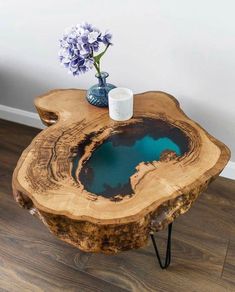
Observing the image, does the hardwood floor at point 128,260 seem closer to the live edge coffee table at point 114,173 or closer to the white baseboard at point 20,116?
the live edge coffee table at point 114,173

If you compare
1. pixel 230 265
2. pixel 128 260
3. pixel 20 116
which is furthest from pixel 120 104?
pixel 20 116

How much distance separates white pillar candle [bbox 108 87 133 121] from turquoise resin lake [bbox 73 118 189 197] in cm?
5

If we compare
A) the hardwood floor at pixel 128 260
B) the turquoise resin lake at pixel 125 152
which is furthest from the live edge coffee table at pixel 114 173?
the hardwood floor at pixel 128 260

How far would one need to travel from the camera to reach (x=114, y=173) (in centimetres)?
103

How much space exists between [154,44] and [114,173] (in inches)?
28.1

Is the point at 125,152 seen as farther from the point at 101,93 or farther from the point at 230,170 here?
the point at 230,170

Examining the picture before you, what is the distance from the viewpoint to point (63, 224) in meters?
0.92

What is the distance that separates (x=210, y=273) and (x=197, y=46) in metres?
0.96

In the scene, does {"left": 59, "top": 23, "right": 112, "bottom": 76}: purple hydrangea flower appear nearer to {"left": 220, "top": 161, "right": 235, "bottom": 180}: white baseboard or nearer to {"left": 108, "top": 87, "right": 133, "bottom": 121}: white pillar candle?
{"left": 108, "top": 87, "right": 133, "bottom": 121}: white pillar candle

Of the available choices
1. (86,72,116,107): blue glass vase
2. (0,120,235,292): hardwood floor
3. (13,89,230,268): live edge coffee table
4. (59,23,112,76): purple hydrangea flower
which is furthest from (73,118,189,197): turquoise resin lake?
(0,120,235,292): hardwood floor

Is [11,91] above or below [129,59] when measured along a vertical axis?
below

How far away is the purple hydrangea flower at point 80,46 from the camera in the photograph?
1091 mm

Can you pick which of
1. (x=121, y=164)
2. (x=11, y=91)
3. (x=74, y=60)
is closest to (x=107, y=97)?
(x=74, y=60)

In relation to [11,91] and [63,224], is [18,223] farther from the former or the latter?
[11,91]
